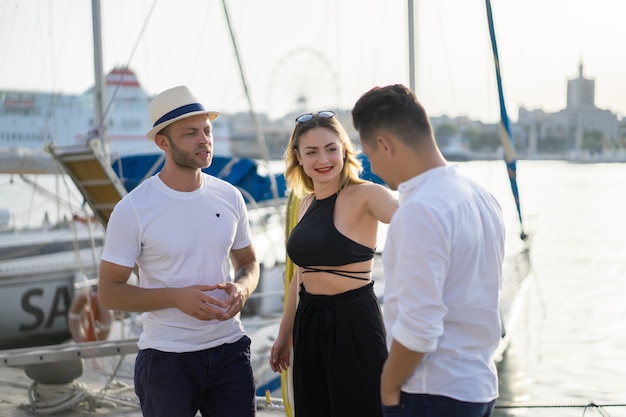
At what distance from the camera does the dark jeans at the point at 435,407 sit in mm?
2174

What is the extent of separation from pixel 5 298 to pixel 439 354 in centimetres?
1199

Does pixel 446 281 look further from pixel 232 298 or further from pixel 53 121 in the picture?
pixel 53 121

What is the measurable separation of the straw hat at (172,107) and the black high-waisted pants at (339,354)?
2.58 feet

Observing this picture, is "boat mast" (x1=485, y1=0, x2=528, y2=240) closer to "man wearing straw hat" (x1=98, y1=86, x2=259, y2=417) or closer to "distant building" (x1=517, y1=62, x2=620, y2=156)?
"distant building" (x1=517, y1=62, x2=620, y2=156)

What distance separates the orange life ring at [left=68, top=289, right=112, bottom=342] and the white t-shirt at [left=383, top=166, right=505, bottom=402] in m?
8.40

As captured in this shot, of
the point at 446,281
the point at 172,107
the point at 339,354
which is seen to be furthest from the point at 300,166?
the point at 446,281

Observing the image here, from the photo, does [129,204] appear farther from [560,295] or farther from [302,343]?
[560,295]

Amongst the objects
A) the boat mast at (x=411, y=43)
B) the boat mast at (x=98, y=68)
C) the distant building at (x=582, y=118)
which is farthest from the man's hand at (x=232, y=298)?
the distant building at (x=582, y=118)

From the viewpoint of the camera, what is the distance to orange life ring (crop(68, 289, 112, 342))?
10477mm

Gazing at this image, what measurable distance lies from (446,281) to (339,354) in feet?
2.87

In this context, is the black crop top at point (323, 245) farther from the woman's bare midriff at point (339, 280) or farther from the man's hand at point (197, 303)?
the man's hand at point (197, 303)

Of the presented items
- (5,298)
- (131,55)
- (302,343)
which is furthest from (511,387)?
(302,343)

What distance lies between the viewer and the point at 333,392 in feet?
9.65

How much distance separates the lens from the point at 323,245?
2986mm
